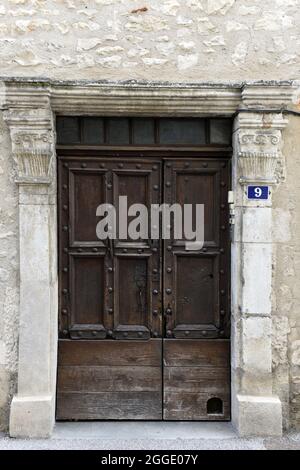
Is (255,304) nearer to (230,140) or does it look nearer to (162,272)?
(162,272)

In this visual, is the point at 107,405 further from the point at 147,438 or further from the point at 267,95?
the point at 267,95

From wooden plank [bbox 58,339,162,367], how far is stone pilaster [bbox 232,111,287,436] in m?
0.67

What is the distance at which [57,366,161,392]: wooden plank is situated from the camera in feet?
13.9

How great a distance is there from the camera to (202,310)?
4285mm

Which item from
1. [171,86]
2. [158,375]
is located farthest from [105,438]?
[171,86]

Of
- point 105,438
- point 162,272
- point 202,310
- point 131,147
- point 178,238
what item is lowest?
point 105,438

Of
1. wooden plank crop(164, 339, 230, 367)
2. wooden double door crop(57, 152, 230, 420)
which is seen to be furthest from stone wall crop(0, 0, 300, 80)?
wooden plank crop(164, 339, 230, 367)

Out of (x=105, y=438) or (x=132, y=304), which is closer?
(x=105, y=438)

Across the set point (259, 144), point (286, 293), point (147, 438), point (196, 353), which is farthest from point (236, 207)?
point (147, 438)

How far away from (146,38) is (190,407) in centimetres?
278

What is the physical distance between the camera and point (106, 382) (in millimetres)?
4246

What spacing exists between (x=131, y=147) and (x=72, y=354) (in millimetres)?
1649

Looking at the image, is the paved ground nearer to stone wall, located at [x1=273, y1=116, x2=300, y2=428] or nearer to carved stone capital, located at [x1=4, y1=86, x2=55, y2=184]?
stone wall, located at [x1=273, y1=116, x2=300, y2=428]

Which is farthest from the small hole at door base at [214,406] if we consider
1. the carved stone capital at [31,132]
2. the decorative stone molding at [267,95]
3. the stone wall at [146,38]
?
the stone wall at [146,38]
